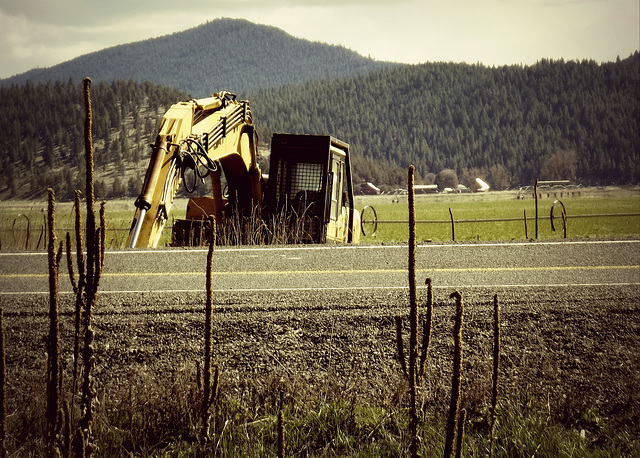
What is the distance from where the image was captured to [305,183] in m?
15.2

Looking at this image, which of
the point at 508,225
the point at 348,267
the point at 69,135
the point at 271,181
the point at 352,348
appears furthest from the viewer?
the point at 69,135

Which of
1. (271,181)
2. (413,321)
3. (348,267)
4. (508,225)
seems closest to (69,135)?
(508,225)

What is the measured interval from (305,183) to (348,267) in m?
5.38

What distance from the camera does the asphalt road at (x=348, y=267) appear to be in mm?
8711

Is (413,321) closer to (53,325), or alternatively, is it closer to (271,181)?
(53,325)

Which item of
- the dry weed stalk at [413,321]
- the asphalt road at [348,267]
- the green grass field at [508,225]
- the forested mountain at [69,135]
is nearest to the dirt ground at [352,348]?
the asphalt road at [348,267]

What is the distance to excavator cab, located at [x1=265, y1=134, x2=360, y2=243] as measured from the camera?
1481 cm

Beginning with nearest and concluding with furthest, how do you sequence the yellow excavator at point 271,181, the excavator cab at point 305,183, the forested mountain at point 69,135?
1. the yellow excavator at point 271,181
2. the excavator cab at point 305,183
3. the forested mountain at point 69,135

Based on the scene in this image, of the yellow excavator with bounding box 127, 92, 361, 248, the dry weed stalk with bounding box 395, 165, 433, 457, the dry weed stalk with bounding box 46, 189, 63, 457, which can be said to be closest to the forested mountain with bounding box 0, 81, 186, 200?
the yellow excavator with bounding box 127, 92, 361, 248

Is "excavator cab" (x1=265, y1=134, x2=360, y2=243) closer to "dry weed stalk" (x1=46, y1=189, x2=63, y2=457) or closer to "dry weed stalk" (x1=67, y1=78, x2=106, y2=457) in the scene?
"dry weed stalk" (x1=46, y1=189, x2=63, y2=457)

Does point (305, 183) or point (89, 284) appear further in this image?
point (305, 183)

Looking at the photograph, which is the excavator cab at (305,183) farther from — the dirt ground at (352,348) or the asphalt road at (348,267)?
the dirt ground at (352,348)

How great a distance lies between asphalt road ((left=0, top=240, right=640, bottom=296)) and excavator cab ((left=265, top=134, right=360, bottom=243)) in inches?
115

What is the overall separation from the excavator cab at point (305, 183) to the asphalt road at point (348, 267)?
2.92 m
